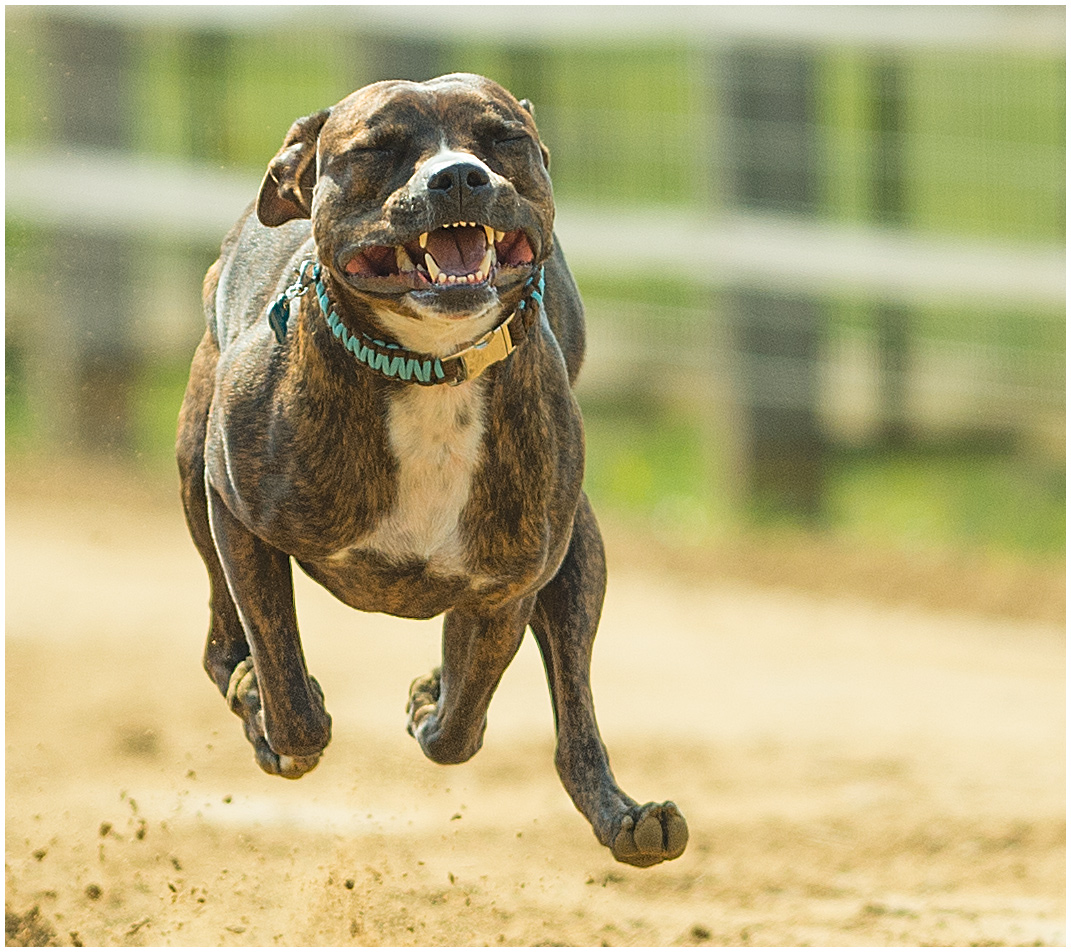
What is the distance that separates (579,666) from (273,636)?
711 mm

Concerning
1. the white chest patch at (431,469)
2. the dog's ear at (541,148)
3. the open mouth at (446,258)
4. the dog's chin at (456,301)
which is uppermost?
the dog's ear at (541,148)

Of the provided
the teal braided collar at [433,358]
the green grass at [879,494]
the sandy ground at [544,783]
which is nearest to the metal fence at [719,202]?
the green grass at [879,494]

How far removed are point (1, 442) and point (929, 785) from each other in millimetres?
6351

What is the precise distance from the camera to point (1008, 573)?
9242 mm

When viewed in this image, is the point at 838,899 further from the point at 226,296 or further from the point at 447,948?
the point at 226,296

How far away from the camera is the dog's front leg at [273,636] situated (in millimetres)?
3701

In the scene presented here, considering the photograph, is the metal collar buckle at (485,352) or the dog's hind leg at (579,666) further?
the dog's hind leg at (579,666)

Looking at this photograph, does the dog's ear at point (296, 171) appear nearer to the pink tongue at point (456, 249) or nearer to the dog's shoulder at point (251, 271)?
the dog's shoulder at point (251, 271)

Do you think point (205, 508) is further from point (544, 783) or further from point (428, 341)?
point (544, 783)

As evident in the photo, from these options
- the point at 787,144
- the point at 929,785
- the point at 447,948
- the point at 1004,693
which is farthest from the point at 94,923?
Result: the point at 787,144

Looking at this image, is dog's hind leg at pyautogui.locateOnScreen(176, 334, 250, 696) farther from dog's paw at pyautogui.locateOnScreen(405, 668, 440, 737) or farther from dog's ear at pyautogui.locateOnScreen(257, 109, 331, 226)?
dog's ear at pyautogui.locateOnScreen(257, 109, 331, 226)

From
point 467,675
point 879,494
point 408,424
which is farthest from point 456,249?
point 879,494

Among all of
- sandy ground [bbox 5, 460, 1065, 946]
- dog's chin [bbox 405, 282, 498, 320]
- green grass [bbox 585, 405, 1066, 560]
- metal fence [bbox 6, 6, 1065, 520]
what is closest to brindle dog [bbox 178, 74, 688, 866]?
dog's chin [bbox 405, 282, 498, 320]

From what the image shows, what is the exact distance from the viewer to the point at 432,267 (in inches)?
119
